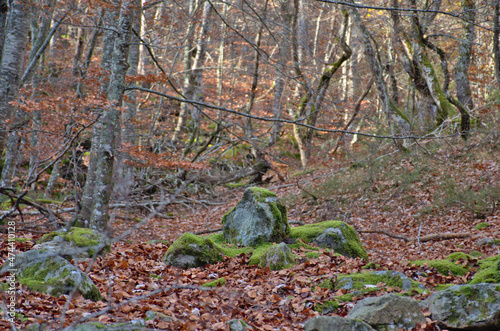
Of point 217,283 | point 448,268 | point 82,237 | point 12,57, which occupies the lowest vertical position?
point 217,283

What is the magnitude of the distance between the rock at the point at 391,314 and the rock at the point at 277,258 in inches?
74.0

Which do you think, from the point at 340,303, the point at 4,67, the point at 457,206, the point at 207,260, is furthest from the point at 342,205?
the point at 4,67

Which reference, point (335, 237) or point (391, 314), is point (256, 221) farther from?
point (391, 314)

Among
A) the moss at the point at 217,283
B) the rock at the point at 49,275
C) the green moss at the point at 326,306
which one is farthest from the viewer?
the moss at the point at 217,283

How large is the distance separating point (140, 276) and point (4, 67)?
446cm

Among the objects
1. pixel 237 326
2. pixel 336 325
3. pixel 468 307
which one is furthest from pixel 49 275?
pixel 468 307

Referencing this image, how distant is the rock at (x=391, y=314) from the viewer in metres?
3.33

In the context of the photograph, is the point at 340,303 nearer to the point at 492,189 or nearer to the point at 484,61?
the point at 492,189

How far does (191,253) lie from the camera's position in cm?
547

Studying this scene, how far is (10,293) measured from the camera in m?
3.13

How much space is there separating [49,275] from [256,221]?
137 inches

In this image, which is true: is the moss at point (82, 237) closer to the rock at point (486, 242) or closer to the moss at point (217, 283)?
the moss at point (217, 283)

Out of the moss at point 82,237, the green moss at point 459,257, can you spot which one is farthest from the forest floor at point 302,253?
the green moss at point 459,257

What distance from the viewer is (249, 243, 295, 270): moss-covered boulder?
5301 millimetres
